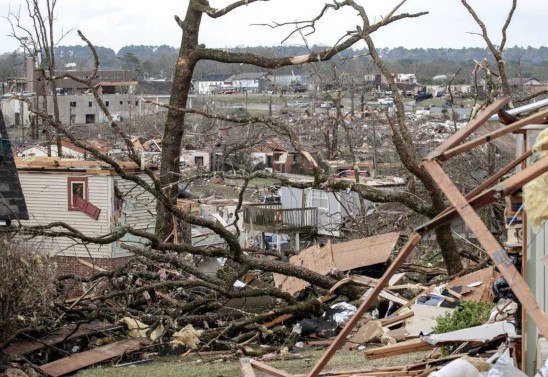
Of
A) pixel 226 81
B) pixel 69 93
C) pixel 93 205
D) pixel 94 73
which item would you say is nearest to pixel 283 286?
pixel 94 73

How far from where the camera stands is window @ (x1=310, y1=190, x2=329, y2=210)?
35.3 metres

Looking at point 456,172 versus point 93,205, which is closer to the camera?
point 456,172

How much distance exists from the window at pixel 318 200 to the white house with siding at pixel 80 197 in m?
9.81

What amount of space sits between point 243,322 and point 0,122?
8286 millimetres

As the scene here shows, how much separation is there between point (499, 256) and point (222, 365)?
22.1 ft

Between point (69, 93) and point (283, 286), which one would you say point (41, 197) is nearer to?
point (283, 286)

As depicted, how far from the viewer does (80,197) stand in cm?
2691

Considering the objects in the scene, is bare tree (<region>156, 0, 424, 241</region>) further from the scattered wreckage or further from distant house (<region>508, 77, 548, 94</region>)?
distant house (<region>508, 77, 548, 94</region>)

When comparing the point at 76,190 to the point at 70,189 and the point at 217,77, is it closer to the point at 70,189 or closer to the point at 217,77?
the point at 70,189

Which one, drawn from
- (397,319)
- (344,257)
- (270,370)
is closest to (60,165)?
(344,257)

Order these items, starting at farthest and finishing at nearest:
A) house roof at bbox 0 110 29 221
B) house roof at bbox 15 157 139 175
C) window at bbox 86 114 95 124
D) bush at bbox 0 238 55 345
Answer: window at bbox 86 114 95 124
house roof at bbox 15 157 139 175
house roof at bbox 0 110 29 221
bush at bbox 0 238 55 345

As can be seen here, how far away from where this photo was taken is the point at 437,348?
8.50 m

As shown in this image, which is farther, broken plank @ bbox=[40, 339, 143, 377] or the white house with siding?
the white house with siding

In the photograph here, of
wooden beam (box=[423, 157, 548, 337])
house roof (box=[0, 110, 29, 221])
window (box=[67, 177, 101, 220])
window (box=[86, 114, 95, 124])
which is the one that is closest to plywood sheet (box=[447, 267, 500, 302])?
wooden beam (box=[423, 157, 548, 337])
